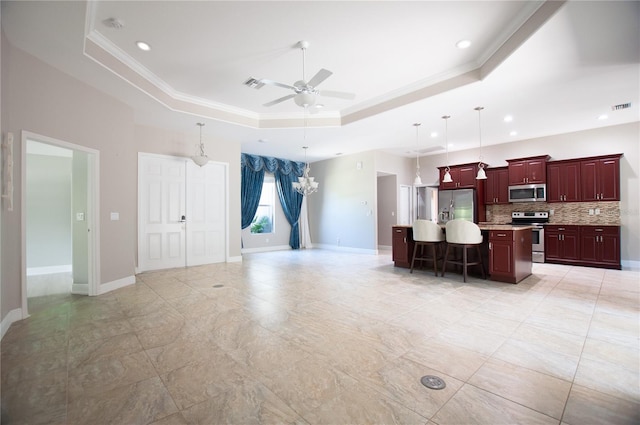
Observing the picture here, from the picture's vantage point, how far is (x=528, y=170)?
6820 millimetres

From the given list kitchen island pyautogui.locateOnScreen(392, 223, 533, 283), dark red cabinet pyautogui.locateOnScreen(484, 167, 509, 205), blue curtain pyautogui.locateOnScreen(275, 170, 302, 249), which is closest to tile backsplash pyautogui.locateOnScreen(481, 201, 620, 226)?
dark red cabinet pyautogui.locateOnScreen(484, 167, 509, 205)

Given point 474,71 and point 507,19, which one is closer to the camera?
point 507,19

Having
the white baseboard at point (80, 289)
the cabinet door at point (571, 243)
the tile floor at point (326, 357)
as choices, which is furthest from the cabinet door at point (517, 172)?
the white baseboard at point (80, 289)

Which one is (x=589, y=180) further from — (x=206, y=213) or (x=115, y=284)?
(x=115, y=284)

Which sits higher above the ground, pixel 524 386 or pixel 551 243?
pixel 551 243

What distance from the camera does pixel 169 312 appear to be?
3.32 meters

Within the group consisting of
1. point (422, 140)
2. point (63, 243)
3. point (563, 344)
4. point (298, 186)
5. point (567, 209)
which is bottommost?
point (563, 344)

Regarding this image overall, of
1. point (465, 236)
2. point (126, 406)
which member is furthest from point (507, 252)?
point (126, 406)

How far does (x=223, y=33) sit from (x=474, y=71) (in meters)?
3.34

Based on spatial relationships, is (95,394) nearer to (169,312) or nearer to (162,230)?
(169,312)

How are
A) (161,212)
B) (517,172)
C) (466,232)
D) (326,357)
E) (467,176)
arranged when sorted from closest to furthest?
(326,357)
(466,232)
(161,212)
(517,172)
(467,176)

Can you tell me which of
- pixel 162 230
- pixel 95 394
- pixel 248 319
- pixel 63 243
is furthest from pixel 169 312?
pixel 63 243

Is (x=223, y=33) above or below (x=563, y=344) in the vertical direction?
above

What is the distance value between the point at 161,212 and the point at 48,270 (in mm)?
2622
